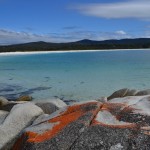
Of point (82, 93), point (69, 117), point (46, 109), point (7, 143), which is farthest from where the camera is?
point (82, 93)

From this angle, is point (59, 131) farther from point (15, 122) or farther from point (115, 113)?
point (15, 122)

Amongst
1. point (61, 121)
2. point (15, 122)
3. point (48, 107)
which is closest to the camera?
point (61, 121)

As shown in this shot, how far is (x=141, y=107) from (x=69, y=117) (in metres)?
1.05

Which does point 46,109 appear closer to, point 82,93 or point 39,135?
point 39,135

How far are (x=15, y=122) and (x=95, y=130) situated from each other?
235cm

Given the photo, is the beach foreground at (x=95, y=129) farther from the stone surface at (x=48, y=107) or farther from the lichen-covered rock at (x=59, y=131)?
the stone surface at (x=48, y=107)

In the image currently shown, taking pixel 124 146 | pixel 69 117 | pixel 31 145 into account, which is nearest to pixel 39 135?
pixel 31 145

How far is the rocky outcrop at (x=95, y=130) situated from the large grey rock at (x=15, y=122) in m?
1.04

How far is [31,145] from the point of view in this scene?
5051 millimetres

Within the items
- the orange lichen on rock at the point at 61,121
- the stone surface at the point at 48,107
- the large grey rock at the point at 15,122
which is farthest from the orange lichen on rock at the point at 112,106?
the stone surface at the point at 48,107

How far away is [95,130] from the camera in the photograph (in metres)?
5.10

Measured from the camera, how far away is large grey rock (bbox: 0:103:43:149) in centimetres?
667

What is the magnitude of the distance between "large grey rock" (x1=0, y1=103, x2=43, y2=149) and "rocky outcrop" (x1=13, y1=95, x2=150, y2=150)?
1.04 metres

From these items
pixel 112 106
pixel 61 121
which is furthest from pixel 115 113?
pixel 61 121
